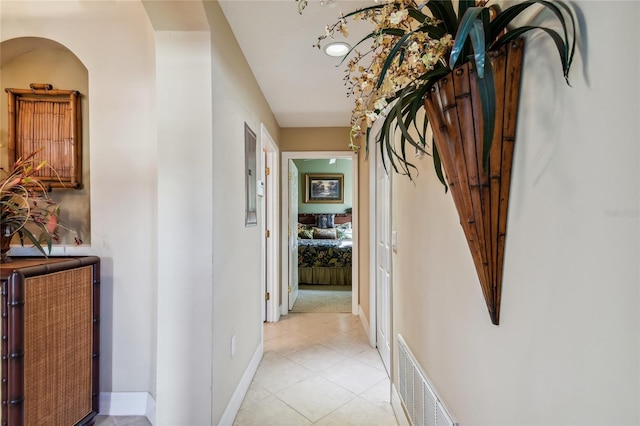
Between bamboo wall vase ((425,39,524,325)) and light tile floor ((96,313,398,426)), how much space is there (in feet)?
5.01

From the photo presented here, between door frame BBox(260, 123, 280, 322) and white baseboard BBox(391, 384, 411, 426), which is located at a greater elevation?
door frame BBox(260, 123, 280, 322)

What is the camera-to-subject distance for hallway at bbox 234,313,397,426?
1845mm

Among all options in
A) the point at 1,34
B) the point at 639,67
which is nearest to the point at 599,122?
the point at 639,67

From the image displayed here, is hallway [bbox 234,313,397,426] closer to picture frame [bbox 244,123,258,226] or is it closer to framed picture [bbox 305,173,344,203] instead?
picture frame [bbox 244,123,258,226]

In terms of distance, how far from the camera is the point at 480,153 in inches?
26.6

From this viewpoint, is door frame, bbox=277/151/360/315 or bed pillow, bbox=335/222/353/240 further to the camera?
bed pillow, bbox=335/222/353/240

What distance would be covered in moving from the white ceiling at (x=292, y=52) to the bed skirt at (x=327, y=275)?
9.36ft

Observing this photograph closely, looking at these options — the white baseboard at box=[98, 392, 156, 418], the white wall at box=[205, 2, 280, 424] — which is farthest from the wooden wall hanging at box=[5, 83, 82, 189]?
the white baseboard at box=[98, 392, 156, 418]

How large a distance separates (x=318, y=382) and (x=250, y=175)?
161cm

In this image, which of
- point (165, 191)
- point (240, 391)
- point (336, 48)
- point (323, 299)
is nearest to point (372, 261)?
point (240, 391)

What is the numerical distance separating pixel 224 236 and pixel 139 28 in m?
1.41

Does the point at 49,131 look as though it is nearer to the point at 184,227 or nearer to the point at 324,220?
the point at 184,227

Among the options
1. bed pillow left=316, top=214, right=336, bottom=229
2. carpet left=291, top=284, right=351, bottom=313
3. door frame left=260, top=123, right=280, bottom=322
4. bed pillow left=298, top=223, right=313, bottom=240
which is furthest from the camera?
bed pillow left=316, top=214, right=336, bottom=229

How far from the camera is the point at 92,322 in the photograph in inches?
67.8
